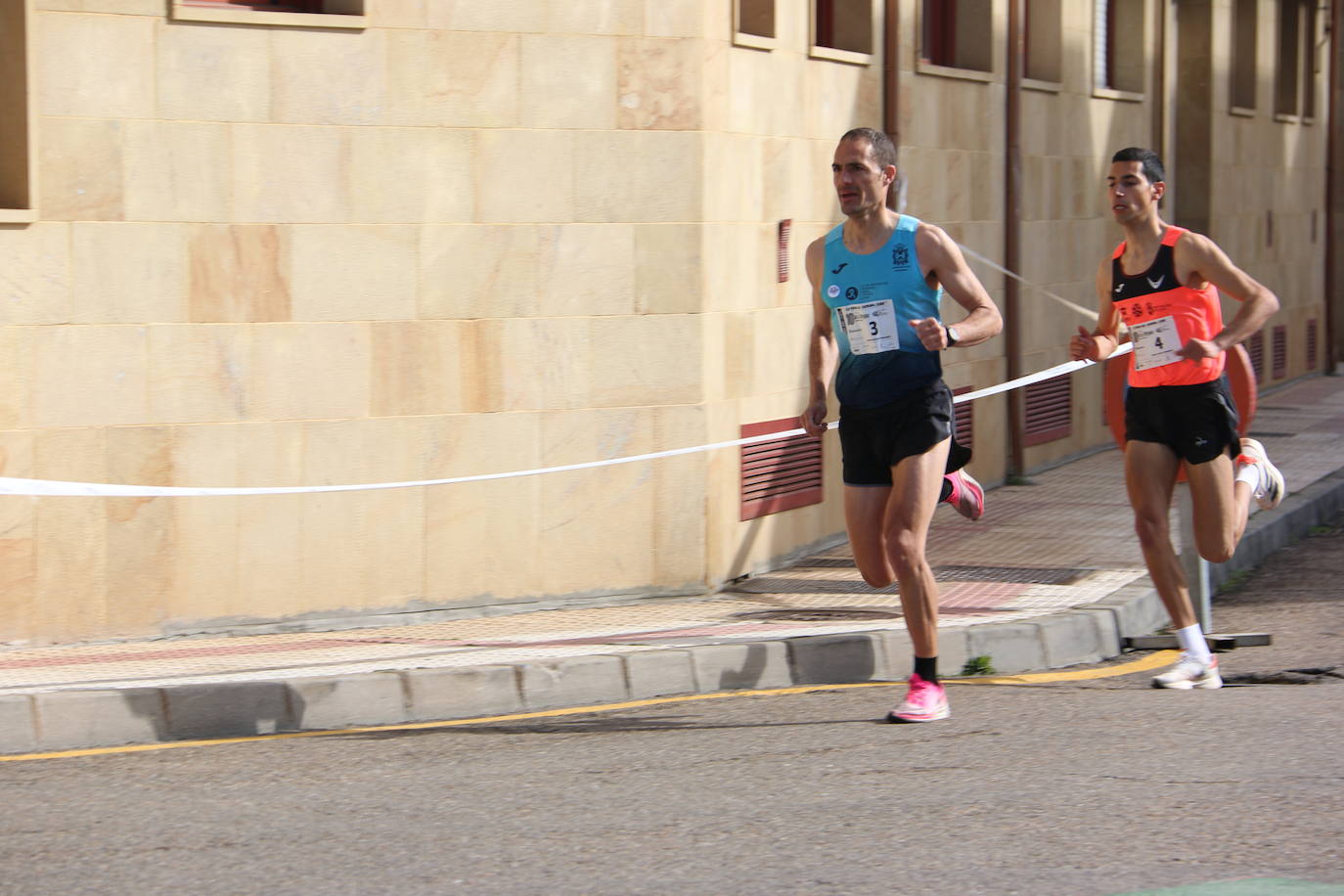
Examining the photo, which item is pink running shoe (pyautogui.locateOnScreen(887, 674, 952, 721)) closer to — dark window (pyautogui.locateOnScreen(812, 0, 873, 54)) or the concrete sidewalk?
the concrete sidewalk

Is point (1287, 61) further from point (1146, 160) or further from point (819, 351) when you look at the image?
point (819, 351)

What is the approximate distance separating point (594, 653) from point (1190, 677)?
7.27ft

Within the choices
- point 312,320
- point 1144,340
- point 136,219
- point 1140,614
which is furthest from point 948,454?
point 136,219

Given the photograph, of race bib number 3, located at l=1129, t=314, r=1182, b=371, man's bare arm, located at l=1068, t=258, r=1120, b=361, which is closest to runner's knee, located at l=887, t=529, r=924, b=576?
man's bare arm, located at l=1068, t=258, r=1120, b=361

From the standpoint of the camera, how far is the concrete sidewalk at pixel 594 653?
21.6 ft

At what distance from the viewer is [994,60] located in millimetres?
12695

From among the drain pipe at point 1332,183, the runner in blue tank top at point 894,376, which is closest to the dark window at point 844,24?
the runner in blue tank top at point 894,376

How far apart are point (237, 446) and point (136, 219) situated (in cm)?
102

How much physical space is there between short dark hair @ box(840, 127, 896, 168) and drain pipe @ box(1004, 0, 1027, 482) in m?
6.52

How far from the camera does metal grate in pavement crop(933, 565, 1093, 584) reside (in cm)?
916

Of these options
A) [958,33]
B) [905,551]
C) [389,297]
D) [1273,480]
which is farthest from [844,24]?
[905,551]

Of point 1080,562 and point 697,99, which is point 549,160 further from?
point 1080,562

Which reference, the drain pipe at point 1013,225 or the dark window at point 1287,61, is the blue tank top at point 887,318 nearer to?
the drain pipe at point 1013,225

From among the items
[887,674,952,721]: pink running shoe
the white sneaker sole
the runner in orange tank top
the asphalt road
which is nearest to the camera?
the asphalt road
